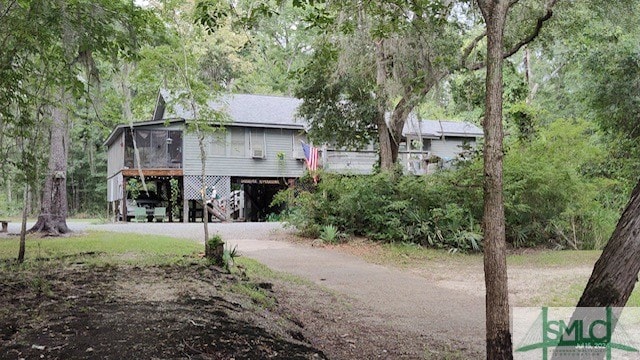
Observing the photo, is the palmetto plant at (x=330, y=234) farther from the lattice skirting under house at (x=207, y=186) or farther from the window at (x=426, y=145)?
the window at (x=426, y=145)

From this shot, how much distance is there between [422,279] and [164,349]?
5.80 meters

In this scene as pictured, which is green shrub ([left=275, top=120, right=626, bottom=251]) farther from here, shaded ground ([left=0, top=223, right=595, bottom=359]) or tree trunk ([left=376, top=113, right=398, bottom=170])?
shaded ground ([left=0, top=223, right=595, bottom=359])

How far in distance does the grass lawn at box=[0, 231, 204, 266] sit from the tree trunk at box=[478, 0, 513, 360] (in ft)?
20.0

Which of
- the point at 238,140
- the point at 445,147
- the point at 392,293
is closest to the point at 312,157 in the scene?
the point at 238,140

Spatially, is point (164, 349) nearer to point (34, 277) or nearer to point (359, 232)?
point (34, 277)

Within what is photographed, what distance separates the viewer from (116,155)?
78.3 ft

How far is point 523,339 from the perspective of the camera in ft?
14.9

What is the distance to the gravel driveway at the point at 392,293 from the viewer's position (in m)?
5.10

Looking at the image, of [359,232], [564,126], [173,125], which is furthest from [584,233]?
[173,125]

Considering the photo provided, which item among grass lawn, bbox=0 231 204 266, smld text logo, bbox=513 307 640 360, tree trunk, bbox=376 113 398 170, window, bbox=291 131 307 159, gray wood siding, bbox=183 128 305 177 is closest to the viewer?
smld text logo, bbox=513 307 640 360

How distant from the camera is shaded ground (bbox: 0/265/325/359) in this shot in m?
3.27

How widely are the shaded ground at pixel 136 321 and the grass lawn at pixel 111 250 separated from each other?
6.24 ft

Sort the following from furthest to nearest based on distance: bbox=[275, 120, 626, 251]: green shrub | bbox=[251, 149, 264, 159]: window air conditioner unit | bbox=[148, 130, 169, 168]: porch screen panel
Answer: bbox=[251, 149, 264, 159]: window air conditioner unit < bbox=[148, 130, 169, 168]: porch screen panel < bbox=[275, 120, 626, 251]: green shrub

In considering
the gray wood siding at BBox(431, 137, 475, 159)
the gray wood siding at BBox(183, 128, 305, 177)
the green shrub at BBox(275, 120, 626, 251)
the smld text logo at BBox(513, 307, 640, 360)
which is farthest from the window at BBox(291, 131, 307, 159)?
the smld text logo at BBox(513, 307, 640, 360)
